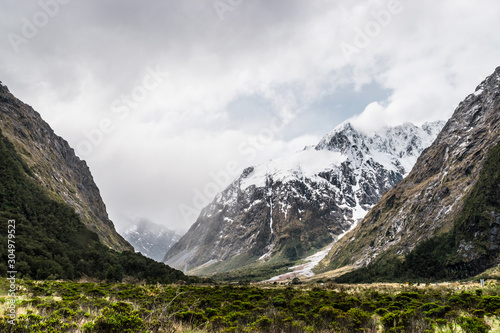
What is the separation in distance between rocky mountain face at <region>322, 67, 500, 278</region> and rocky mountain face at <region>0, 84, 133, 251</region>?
451ft

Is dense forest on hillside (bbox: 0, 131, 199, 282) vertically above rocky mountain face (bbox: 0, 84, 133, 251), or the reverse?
rocky mountain face (bbox: 0, 84, 133, 251)

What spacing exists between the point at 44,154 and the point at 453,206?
197281 millimetres

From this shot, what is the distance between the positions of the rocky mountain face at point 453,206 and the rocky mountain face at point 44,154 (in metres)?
138

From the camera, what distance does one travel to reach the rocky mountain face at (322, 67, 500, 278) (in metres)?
96.6

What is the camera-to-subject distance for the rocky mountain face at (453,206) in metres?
96.6

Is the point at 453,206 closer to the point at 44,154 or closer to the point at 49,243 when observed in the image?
the point at 49,243

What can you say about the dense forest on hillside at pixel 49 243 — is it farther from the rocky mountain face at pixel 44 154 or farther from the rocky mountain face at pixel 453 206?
the rocky mountain face at pixel 453 206

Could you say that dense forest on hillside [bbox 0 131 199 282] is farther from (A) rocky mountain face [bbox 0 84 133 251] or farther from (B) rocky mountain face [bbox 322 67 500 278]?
(B) rocky mountain face [bbox 322 67 500 278]

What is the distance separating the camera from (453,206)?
4843 inches

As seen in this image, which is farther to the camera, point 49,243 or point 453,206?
point 453,206

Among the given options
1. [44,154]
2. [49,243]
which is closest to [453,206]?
[49,243]

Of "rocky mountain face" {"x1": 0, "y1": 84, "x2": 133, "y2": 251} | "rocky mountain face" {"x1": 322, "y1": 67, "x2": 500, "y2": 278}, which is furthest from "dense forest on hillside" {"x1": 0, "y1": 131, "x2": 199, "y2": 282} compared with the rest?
"rocky mountain face" {"x1": 322, "y1": 67, "x2": 500, "y2": 278}

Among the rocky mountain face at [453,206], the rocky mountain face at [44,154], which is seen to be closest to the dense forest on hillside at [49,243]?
the rocky mountain face at [44,154]

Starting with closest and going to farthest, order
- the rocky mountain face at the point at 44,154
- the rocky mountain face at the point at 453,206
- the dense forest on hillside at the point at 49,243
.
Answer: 1. the dense forest on hillside at the point at 49,243
2. the rocky mountain face at the point at 453,206
3. the rocky mountain face at the point at 44,154
